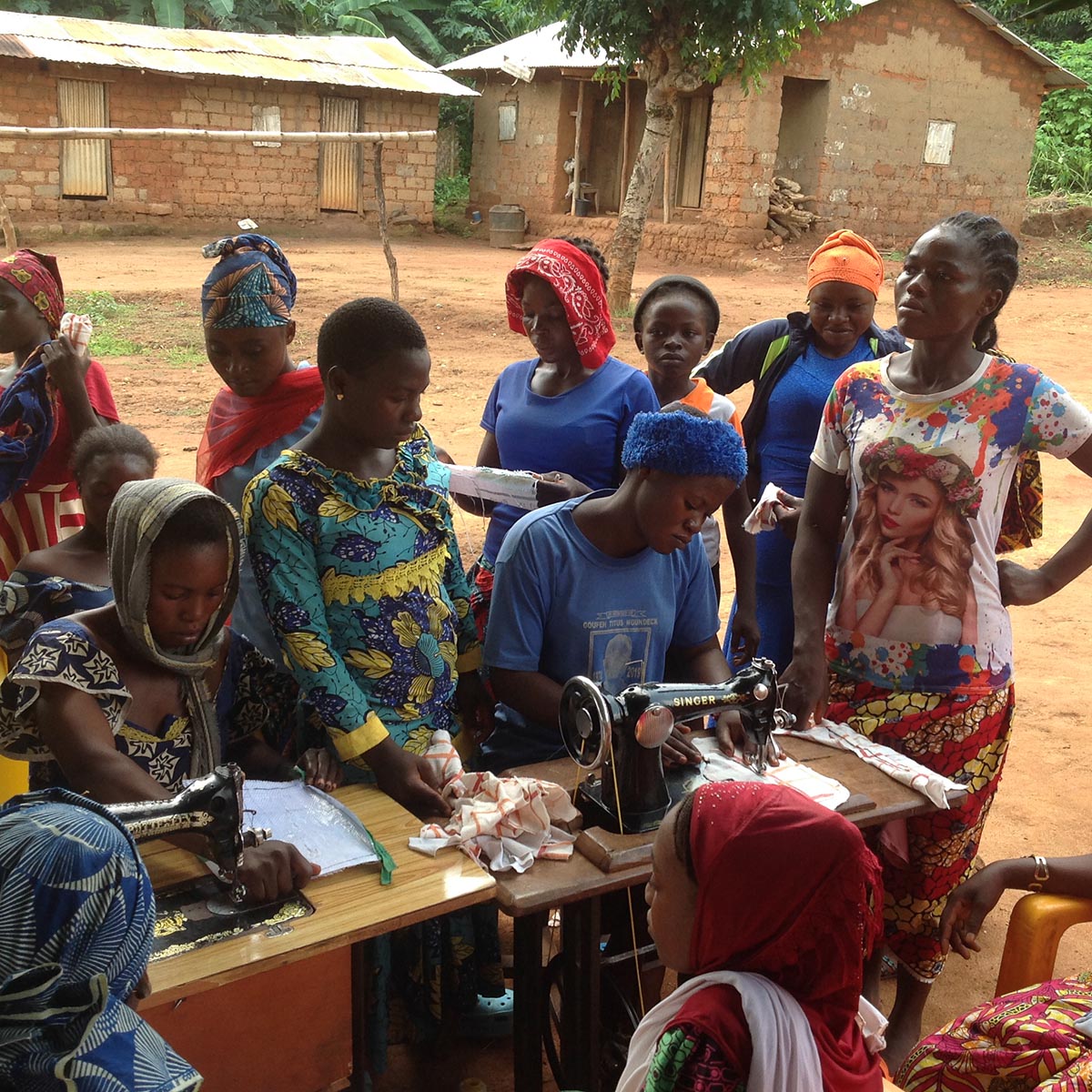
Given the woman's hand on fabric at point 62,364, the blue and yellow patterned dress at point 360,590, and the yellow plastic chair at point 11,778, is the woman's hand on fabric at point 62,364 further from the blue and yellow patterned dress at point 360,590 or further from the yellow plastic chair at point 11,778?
the blue and yellow patterned dress at point 360,590

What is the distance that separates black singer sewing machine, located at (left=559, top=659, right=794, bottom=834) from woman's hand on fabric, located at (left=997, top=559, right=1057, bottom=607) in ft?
2.99

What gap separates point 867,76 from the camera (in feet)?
56.9

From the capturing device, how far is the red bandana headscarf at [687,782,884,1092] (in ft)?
5.49

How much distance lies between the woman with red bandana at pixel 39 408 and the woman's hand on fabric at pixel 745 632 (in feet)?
7.25

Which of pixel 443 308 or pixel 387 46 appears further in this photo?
pixel 387 46

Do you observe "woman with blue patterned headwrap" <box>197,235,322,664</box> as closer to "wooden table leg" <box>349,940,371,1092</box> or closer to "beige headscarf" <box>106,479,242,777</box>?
"beige headscarf" <box>106,479,242,777</box>

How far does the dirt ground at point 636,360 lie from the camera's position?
4.82 m

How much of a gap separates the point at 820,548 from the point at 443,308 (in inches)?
482

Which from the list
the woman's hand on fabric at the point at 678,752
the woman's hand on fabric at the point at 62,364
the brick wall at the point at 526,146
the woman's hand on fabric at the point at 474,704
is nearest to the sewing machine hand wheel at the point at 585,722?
the woman's hand on fabric at the point at 678,752

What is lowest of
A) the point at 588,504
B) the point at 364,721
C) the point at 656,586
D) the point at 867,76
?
the point at 364,721

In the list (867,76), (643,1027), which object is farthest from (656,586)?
(867,76)

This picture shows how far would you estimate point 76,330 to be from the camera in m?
3.55

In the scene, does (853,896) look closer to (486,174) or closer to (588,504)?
(588,504)

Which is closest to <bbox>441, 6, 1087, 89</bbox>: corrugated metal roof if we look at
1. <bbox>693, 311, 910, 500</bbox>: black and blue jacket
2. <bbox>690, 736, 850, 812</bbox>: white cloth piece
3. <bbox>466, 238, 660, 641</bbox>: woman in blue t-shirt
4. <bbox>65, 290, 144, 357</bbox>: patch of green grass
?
<bbox>65, 290, 144, 357</bbox>: patch of green grass
